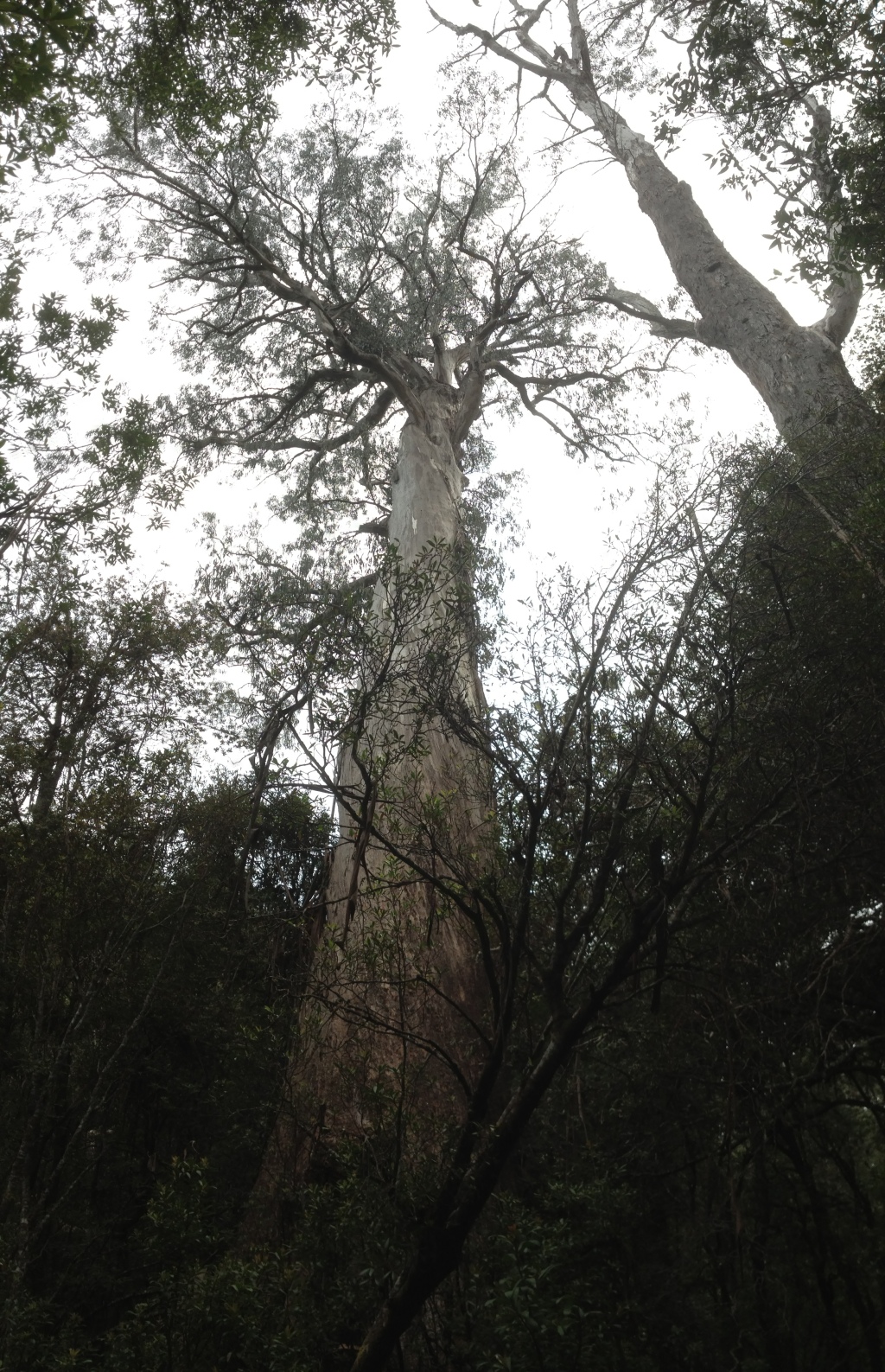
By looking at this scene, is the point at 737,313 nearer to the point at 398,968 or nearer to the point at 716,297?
the point at 716,297

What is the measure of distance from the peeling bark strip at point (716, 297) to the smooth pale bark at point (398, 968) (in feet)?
9.21

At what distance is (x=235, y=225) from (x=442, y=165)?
2905mm

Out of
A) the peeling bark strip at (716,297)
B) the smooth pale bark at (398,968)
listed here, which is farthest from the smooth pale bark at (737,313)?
the smooth pale bark at (398,968)

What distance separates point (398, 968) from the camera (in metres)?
3.49

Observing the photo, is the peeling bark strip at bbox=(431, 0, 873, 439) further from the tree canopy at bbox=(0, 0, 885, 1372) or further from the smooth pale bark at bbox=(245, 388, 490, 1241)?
the smooth pale bark at bbox=(245, 388, 490, 1241)

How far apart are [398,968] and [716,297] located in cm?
691

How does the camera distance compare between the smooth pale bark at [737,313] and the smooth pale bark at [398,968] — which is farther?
the smooth pale bark at [737,313]

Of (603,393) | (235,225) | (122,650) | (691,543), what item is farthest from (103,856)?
(603,393)

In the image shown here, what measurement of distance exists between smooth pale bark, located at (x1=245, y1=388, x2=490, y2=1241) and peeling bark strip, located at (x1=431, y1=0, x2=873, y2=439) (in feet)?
9.21

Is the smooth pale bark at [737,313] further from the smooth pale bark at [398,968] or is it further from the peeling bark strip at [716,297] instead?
the smooth pale bark at [398,968]

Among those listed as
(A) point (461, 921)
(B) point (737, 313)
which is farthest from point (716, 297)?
(A) point (461, 921)

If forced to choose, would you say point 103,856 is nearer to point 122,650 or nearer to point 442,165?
point 122,650

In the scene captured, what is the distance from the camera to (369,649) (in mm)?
3779

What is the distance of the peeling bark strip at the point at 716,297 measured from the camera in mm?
6805
